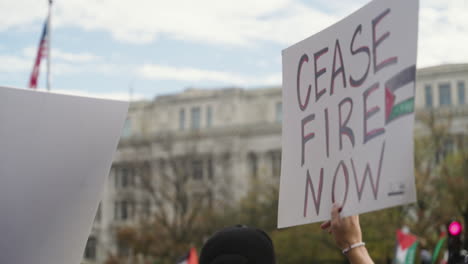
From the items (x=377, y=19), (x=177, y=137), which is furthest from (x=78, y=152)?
(x=177, y=137)

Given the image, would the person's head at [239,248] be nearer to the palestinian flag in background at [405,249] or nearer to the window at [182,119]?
the palestinian flag in background at [405,249]

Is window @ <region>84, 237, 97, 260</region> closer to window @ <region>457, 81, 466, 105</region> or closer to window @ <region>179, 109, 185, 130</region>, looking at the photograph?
window @ <region>179, 109, 185, 130</region>

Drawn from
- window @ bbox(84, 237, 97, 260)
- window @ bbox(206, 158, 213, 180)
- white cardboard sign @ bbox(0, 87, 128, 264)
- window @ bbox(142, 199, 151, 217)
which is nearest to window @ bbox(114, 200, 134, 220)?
window @ bbox(84, 237, 97, 260)

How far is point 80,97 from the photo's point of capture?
2.71m

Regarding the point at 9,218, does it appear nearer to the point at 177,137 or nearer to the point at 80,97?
the point at 80,97

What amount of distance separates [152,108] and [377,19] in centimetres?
6601

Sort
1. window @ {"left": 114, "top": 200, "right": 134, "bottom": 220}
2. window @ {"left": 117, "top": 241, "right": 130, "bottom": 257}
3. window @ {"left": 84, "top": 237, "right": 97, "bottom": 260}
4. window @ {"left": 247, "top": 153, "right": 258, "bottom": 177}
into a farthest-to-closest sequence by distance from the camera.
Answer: window @ {"left": 114, "top": 200, "right": 134, "bottom": 220} → window @ {"left": 84, "top": 237, "right": 97, "bottom": 260} → window @ {"left": 247, "top": 153, "right": 258, "bottom": 177} → window @ {"left": 117, "top": 241, "right": 130, "bottom": 257}

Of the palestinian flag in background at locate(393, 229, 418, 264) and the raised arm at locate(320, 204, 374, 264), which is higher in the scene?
the raised arm at locate(320, 204, 374, 264)

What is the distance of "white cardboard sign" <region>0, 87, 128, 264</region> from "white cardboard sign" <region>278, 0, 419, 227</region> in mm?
750

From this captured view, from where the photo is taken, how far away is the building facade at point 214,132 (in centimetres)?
5303

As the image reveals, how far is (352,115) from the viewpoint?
9.06ft

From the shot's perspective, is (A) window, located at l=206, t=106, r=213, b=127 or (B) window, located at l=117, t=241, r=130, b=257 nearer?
(B) window, located at l=117, t=241, r=130, b=257

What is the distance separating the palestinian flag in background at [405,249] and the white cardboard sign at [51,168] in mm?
11245

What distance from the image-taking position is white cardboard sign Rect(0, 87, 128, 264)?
2.63 metres
